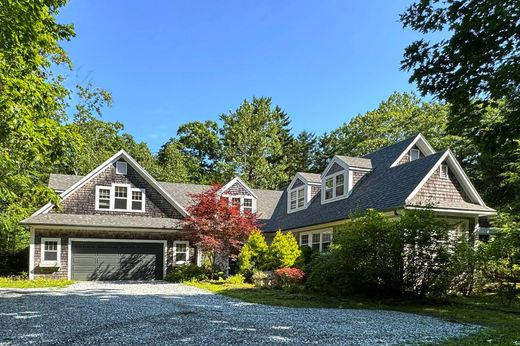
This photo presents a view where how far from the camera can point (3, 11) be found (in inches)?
256

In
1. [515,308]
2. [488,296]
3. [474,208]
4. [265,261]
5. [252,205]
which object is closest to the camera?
[515,308]

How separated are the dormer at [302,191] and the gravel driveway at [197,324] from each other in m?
12.4

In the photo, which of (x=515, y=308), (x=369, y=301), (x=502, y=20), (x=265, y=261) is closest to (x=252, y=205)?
(x=265, y=261)

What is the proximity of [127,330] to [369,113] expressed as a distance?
1573 inches

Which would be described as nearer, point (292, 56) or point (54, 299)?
point (54, 299)

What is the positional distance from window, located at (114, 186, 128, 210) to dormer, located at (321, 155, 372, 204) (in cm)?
1001

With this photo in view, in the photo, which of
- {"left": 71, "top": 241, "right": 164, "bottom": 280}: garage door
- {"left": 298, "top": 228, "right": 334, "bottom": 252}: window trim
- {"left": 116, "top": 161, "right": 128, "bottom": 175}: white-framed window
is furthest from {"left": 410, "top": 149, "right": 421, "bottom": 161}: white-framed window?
{"left": 116, "top": 161, "right": 128, "bottom": 175}: white-framed window

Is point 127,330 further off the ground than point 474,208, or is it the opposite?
point 474,208

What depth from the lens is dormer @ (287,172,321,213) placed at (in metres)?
24.6

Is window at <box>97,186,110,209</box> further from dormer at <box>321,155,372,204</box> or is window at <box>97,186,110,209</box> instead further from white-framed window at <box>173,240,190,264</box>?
dormer at <box>321,155,372,204</box>

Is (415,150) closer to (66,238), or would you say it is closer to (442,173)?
(442,173)

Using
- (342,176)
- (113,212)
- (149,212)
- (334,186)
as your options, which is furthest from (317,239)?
(113,212)

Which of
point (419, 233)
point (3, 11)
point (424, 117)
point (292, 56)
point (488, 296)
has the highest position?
point (424, 117)

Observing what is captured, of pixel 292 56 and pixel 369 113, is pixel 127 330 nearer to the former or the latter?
pixel 292 56
